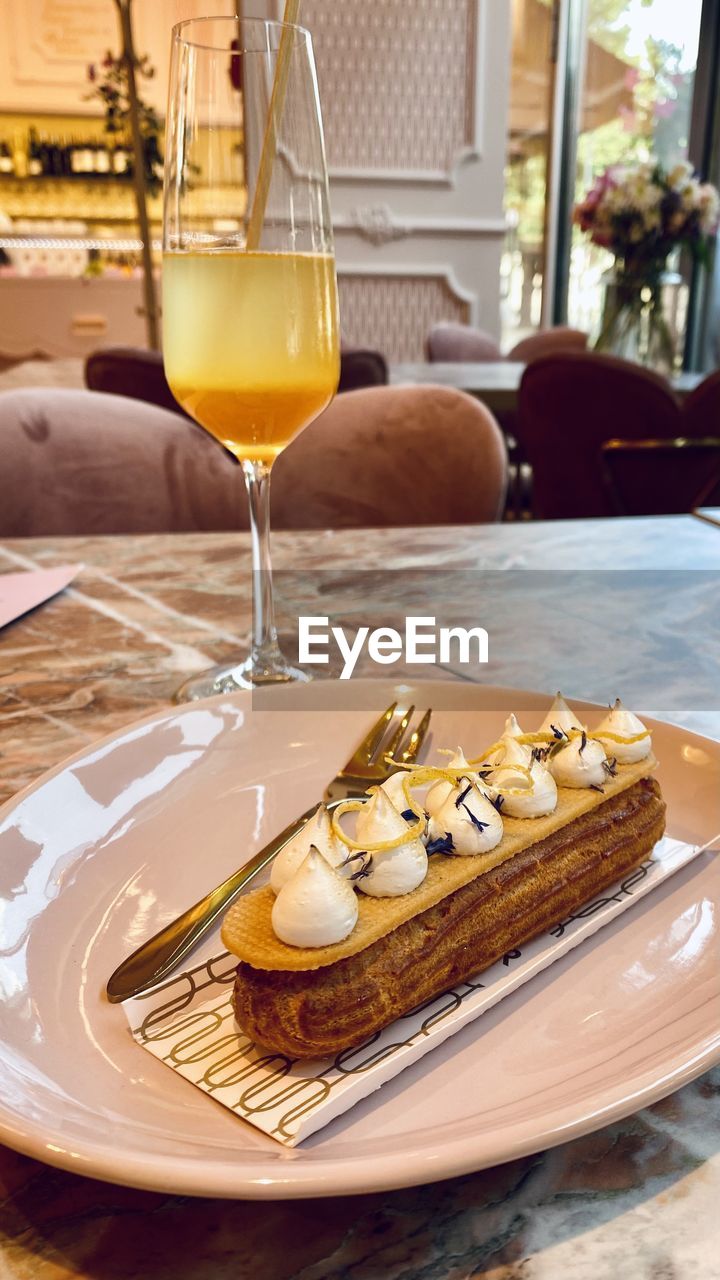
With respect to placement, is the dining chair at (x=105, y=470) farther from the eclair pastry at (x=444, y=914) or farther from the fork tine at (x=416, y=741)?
the eclair pastry at (x=444, y=914)

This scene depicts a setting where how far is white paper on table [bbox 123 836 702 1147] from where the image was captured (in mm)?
273

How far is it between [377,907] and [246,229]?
1.37 feet

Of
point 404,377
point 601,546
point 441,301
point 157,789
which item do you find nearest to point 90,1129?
point 157,789

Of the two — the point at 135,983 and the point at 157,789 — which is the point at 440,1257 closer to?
the point at 135,983

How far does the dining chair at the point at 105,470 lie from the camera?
1224 millimetres

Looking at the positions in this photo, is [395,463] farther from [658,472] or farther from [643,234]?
[643,234]

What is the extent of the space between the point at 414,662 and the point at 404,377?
7.45 ft

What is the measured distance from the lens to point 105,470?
126 cm

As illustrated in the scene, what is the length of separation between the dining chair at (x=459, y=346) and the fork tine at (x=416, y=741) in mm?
3743

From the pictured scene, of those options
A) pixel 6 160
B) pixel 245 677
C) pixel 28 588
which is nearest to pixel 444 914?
pixel 245 677

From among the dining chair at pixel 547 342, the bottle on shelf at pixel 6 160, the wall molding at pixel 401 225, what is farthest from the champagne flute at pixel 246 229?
the bottle on shelf at pixel 6 160

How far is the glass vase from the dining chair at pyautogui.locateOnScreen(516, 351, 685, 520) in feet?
2.10

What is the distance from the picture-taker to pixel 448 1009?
314 millimetres

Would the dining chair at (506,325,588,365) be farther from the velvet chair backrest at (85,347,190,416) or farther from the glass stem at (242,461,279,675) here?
the glass stem at (242,461,279,675)
